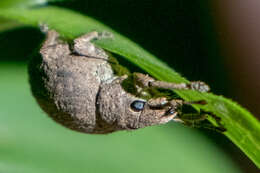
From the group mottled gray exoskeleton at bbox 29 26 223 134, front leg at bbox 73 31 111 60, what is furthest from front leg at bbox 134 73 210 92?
front leg at bbox 73 31 111 60

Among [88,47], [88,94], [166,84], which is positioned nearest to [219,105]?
[166,84]

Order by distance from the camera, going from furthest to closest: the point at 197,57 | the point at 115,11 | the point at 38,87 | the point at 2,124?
the point at 197,57, the point at 2,124, the point at 115,11, the point at 38,87

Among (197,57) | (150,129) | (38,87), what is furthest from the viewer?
(197,57)

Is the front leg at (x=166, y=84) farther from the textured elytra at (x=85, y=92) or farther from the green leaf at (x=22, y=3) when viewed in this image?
the green leaf at (x=22, y=3)

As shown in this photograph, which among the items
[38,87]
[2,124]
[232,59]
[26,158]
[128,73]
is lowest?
[26,158]

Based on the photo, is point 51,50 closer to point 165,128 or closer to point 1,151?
point 1,151

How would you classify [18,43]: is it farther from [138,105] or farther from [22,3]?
[138,105]

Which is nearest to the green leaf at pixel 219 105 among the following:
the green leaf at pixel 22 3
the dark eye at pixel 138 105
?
the dark eye at pixel 138 105

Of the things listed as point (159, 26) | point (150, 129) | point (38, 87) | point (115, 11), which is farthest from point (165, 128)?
point (38, 87)
